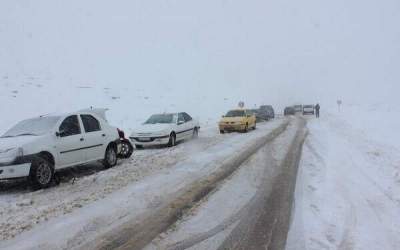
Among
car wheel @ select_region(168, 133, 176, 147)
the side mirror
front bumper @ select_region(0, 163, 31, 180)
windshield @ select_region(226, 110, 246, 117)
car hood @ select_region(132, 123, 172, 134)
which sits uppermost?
the side mirror

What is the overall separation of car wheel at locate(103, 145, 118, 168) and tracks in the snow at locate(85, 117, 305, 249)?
3602mm

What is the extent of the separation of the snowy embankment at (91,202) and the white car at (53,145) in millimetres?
457

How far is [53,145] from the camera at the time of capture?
9586mm

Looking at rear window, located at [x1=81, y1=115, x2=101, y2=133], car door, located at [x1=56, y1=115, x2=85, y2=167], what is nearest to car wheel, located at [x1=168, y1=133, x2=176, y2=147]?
rear window, located at [x1=81, y1=115, x2=101, y2=133]

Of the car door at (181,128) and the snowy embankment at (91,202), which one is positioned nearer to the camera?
the snowy embankment at (91,202)

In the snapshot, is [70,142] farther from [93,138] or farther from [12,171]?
[12,171]

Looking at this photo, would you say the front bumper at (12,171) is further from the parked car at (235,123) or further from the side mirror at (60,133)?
the parked car at (235,123)

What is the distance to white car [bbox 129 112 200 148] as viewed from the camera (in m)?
16.3

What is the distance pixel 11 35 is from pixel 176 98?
71.2 ft

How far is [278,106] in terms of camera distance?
8681 cm

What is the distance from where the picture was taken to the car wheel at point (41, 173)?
8844 millimetres

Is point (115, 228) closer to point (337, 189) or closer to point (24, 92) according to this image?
point (337, 189)

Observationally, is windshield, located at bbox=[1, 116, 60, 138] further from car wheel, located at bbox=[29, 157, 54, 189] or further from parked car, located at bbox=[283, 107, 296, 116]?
parked car, located at bbox=[283, 107, 296, 116]

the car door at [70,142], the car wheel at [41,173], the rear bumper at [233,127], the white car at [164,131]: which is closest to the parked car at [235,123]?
the rear bumper at [233,127]
